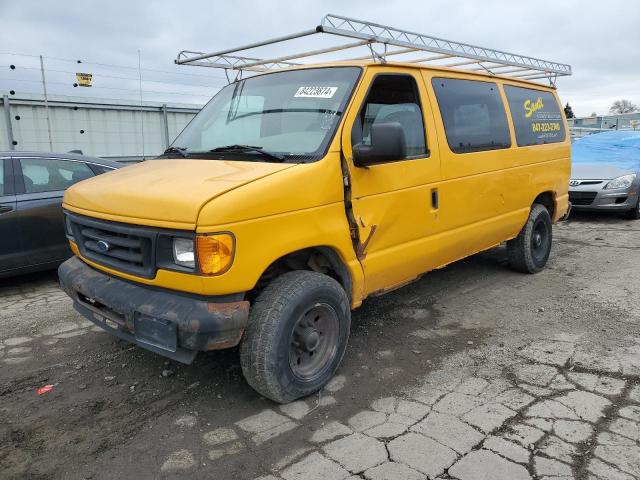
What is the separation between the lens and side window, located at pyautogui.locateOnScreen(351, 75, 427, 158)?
3512 millimetres

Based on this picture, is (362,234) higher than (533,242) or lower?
higher

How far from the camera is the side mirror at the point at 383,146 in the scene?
3158 millimetres

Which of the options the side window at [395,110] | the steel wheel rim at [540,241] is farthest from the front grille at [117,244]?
the steel wheel rim at [540,241]

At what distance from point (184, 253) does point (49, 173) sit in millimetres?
3835

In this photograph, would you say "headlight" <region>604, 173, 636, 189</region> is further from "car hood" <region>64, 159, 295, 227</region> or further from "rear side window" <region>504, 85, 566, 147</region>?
"car hood" <region>64, 159, 295, 227</region>

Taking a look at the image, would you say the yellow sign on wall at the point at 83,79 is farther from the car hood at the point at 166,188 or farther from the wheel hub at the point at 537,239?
the wheel hub at the point at 537,239

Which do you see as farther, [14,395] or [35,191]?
[35,191]

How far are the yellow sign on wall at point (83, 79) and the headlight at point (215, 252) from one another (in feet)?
31.4

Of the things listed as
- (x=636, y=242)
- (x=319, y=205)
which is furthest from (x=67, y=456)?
(x=636, y=242)

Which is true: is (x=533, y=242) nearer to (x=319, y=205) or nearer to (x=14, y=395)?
(x=319, y=205)

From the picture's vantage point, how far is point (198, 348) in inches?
109

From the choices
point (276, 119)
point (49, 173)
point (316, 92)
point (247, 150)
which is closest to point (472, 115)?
point (316, 92)

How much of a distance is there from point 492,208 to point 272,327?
285cm

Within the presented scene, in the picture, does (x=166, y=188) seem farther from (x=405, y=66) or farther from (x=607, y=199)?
(x=607, y=199)
